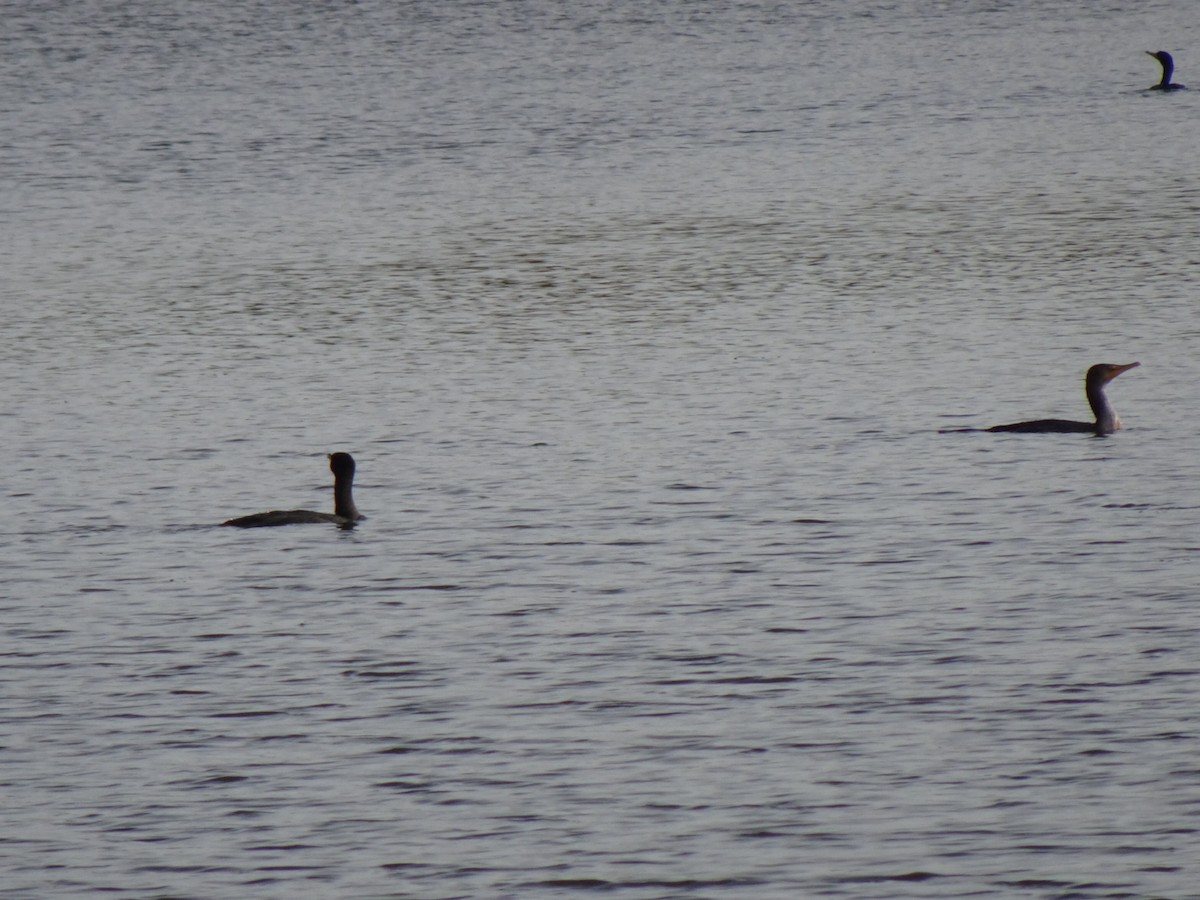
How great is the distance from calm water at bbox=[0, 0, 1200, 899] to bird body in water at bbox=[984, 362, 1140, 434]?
0.27m

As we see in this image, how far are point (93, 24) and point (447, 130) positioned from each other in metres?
30.5

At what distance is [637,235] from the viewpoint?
169ft

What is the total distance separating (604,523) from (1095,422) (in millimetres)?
7702

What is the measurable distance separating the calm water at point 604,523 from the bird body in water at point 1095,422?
0.88ft

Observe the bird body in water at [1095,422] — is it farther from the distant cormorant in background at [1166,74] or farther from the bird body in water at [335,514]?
the distant cormorant in background at [1166,74]

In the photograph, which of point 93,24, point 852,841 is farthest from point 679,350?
point 93,24

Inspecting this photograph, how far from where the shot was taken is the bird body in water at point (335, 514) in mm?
25875

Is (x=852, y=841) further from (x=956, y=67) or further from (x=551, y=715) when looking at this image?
(x=956, y=67)

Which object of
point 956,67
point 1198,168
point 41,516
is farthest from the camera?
point 956,67

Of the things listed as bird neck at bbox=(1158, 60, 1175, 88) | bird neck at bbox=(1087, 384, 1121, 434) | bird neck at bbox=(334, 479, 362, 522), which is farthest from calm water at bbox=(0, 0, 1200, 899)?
bird neck at bbox=(1158, 60, 1175, 88)

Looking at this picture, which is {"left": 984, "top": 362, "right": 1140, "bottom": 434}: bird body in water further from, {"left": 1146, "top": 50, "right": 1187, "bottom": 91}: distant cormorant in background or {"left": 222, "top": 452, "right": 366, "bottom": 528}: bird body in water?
{"left": 1146, "top": 50, "right": 1187, "bottom": 91}: distant cormorant in background

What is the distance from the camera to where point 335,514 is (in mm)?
26203

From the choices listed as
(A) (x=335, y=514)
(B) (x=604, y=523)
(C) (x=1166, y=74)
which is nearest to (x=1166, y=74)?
(C) (x=1166, y=74)

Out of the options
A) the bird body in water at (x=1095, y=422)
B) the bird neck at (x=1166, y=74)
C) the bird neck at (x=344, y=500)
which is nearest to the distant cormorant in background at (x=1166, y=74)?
the bird neck at (x=1166, y=74)
